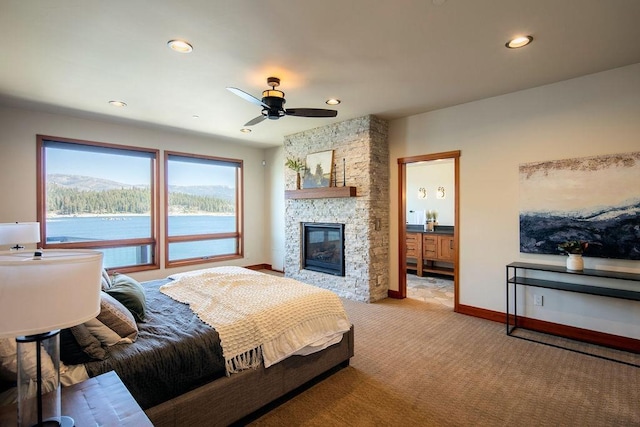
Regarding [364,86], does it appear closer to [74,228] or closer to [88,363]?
[88,363]

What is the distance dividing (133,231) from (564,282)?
20.7 feet

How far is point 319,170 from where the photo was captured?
5410 millimetres

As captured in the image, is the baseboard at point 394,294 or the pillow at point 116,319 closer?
the pillow at point 116,319

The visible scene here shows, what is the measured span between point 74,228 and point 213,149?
2699 mm

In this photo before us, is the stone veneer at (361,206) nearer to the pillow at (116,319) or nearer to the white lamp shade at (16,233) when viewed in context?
the pillow at (116,319)

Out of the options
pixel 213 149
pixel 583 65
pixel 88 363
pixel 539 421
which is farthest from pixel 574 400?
pixel 213 149

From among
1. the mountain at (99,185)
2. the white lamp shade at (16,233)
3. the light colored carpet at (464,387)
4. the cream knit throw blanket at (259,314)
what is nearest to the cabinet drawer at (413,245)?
the light colored carpet at (464,387)

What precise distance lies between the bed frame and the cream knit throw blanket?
94 millimetres

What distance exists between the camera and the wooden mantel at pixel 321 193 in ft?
15.9

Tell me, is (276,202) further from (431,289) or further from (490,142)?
(490,142)

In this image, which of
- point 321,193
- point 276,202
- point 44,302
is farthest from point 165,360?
point 276,202

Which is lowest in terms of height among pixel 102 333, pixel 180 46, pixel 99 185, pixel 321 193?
pixel 102 333

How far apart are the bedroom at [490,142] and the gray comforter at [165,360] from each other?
8.74ft

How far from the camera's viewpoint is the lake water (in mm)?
4785
